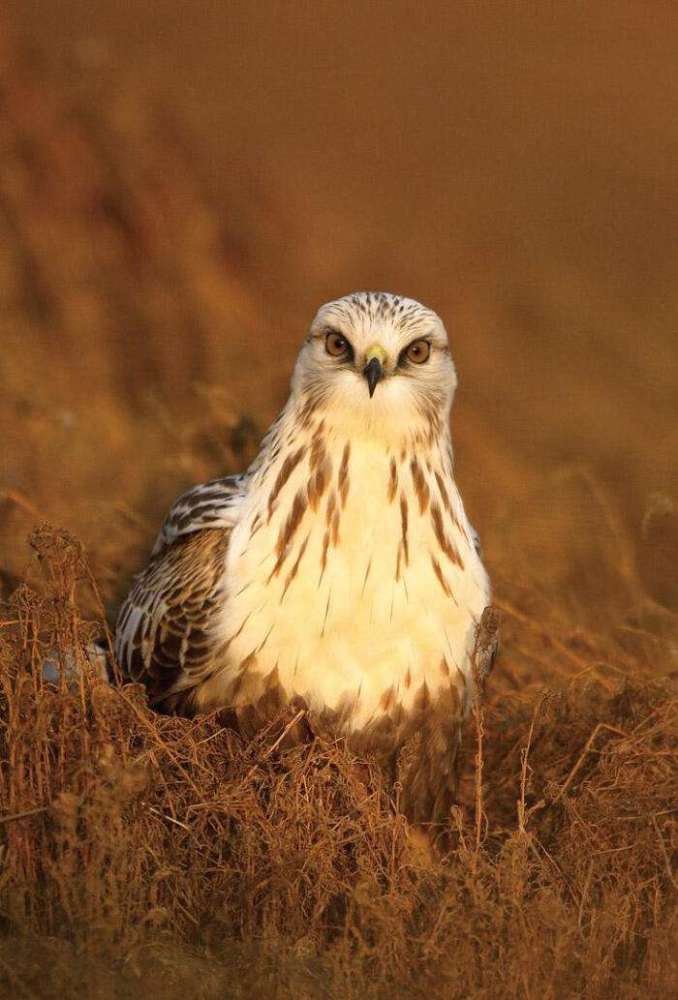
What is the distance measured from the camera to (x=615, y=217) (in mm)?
9023

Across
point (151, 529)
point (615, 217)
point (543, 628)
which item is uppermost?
point (615, 217)

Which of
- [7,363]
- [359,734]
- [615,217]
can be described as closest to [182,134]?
[7,363]

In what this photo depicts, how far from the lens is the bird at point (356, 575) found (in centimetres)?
425

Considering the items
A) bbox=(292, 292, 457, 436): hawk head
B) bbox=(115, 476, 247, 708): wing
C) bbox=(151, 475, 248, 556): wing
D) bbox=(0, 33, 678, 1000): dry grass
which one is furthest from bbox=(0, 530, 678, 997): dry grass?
bbox=(292, 292, 457, 436): hawk head

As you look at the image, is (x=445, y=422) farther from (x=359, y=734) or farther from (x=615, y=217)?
(x=615, y=217)

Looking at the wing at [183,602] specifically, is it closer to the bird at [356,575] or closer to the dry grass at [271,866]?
the bird at [356,575]

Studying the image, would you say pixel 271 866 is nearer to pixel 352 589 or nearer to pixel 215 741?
pixel 215 741

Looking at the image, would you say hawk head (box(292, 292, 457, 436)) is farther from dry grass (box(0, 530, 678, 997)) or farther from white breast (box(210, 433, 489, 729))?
dry grass (box(0, 530, 678, 997))

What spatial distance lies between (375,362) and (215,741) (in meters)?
1.03

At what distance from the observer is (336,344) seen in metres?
4.32

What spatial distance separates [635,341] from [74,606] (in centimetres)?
577

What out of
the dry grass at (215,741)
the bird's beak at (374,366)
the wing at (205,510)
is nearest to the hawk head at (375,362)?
the bird's beak at (374,366)

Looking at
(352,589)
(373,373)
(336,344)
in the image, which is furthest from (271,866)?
(336,344)

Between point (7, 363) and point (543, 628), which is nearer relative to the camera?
point (543, 628)
